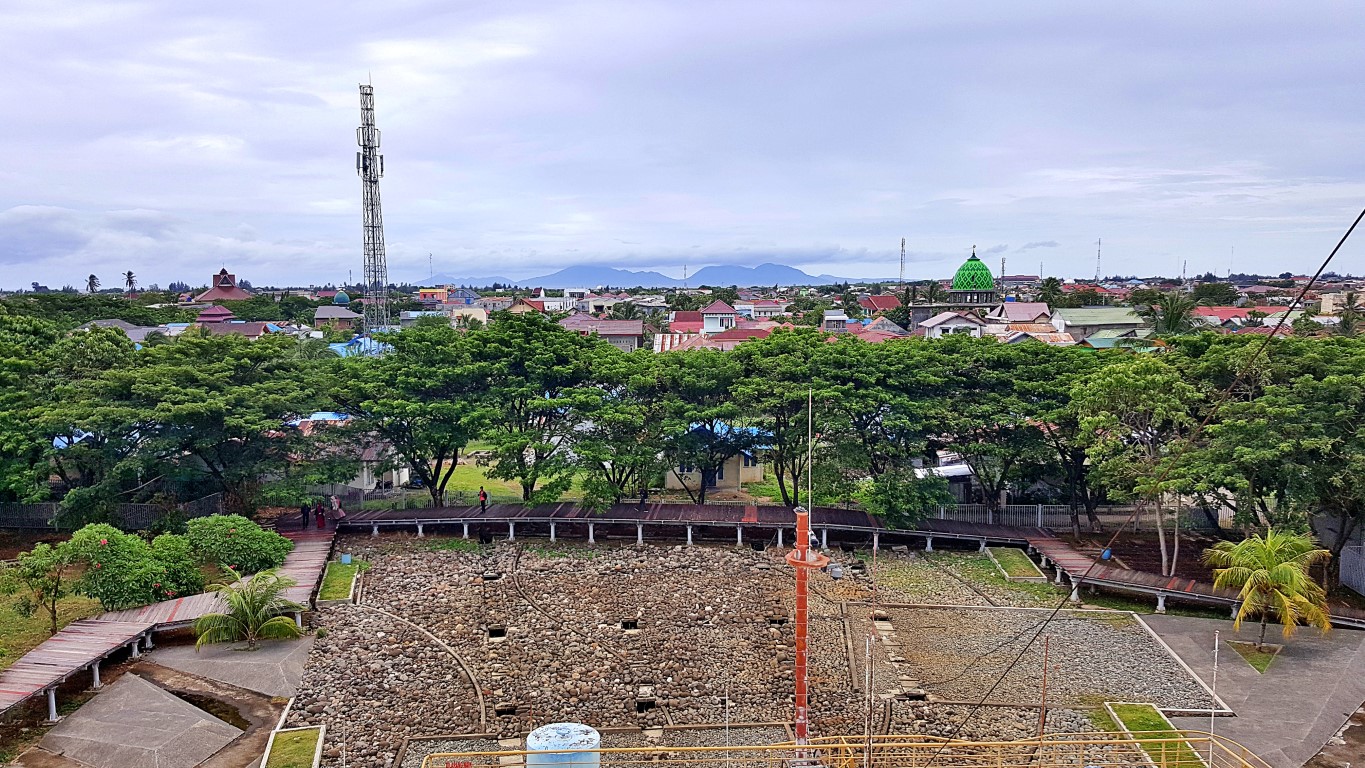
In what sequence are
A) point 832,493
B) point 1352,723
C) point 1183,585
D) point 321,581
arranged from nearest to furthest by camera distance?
point 1352,723, point 1183,585, point 321,581, point 832,493

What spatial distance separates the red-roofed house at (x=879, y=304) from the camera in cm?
9888

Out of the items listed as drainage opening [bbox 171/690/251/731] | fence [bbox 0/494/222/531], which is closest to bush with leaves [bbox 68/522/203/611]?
drainage opening [bbox 171/690/251/731]

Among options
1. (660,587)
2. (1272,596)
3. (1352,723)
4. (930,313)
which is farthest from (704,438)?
(930,313)

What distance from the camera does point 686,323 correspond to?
81.9 m

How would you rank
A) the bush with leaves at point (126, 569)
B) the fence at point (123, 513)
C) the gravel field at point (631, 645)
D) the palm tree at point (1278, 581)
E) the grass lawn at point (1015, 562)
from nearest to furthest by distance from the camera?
the gravel field at point (631, 645) < the palm tree at point (1278, 581) < the bush with leaves at point (126, 569) < the grass lawn at point (1015, 562) < the fence at point (123, 513)

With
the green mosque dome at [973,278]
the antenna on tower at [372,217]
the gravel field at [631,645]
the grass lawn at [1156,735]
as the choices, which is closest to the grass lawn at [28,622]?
the gravel field at [631,645]

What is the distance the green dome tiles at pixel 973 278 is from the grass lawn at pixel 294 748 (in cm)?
7159

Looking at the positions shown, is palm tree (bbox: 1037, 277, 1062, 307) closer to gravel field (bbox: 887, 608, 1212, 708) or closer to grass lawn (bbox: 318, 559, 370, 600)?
gravel field (bbox: 887, 608, 1212, 708)

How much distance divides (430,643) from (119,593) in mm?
7035

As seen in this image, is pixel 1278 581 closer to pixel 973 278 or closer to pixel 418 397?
pixel 418 397

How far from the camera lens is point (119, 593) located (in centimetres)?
1916

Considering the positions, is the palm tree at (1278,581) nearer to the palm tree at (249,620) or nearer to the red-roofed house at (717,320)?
the palm tree at (249,620)

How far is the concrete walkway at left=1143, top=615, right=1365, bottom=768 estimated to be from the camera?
14578 mm

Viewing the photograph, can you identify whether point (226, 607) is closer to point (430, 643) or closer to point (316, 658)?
point (316, 658)
